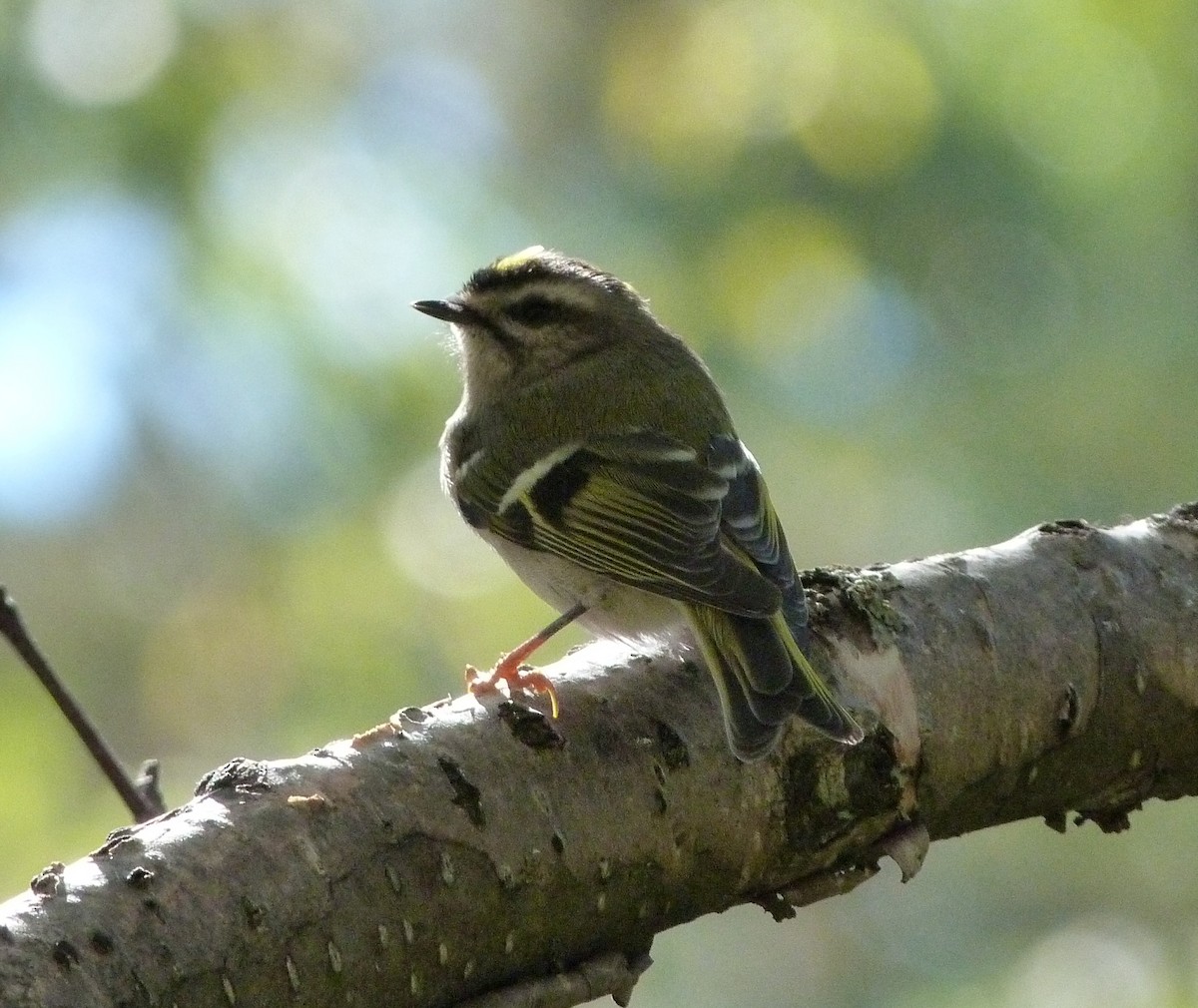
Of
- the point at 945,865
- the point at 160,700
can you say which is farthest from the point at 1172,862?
the point at 160,700

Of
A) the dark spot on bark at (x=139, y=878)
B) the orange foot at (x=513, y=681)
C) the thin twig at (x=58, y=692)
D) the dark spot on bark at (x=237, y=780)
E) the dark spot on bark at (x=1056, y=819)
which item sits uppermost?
the thin twig at (x=58, y=692)

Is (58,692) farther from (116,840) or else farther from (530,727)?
(530,727)

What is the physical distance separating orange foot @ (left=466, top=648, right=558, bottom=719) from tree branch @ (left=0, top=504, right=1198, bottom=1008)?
3 centimetres

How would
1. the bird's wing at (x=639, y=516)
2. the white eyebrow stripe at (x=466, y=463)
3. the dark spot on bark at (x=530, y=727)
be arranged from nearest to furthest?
the dark spot on bark at (x=530, y=727) < the bird's wing at (x=639, y=516) < the white eyebrow stripe at (x=466, y=463)

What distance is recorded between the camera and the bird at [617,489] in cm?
193

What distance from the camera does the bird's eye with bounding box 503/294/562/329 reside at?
291 cm

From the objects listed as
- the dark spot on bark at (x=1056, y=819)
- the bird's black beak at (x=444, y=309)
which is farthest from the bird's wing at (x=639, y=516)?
the dark spot on bark at (x=1056, y=819)

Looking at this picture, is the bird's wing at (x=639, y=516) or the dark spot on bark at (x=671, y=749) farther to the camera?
the bird's wing at (x=639, y=516)

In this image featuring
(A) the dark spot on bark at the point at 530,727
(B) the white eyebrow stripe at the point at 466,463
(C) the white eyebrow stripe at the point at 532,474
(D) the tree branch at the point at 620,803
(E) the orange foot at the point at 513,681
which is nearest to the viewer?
(D) the tree branch at the point at 620,803

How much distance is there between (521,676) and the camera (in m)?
1.93

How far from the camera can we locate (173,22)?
374 cm

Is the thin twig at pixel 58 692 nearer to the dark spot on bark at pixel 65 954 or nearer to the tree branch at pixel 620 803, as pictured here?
the tree branch at pixel 620 803

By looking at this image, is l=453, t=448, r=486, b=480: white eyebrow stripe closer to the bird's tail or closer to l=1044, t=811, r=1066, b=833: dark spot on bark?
the bird's tail

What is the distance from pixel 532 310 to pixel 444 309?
168 millimetres
